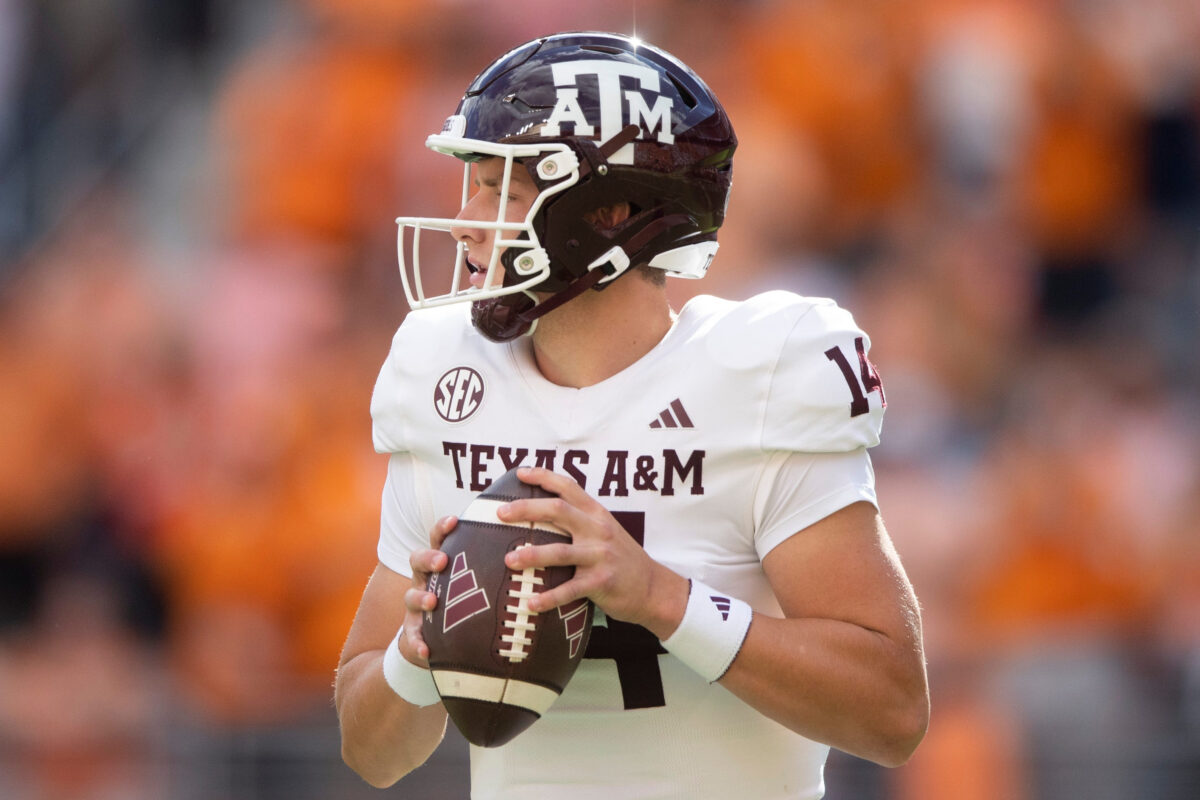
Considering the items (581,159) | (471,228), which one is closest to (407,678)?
(471,228)

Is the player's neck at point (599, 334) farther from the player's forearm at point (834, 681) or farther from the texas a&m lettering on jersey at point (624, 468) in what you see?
the player's forearm at point (834, 681)

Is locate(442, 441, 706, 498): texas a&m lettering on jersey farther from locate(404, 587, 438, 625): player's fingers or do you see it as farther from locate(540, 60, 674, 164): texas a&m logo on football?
locate(540, 60, 674, 164): texas a&m logo on football

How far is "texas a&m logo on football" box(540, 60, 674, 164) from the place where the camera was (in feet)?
6.92

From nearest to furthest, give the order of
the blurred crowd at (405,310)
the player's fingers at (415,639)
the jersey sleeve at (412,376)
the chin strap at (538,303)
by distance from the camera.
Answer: the player's fingers at (415,639), the chin strap at (538,303), the jersey sleeve at (412,376), the blurred crowd at (405,310)

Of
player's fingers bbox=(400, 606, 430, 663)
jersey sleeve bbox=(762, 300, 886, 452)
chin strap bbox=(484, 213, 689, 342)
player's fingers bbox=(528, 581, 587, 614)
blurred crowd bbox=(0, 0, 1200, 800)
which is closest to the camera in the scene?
player's fingers bbox=(528, 581, 587, 614)

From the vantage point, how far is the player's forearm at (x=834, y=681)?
75.4 inches

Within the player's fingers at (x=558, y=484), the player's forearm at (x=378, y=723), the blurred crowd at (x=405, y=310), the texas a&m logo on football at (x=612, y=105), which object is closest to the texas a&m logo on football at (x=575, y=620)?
the player's fingers at (x=558, y=484)

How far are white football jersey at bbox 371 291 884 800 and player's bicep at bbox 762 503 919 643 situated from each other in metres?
0.02

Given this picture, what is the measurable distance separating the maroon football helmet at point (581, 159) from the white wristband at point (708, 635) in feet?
1.55

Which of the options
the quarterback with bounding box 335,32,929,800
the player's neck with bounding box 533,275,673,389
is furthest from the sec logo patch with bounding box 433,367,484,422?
the player's neck with bounding box 533,275,673,389

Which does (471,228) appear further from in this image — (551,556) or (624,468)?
(551,556)

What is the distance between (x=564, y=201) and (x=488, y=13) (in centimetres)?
379

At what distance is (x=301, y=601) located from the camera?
491 centimetres

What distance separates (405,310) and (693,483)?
3511 mm
